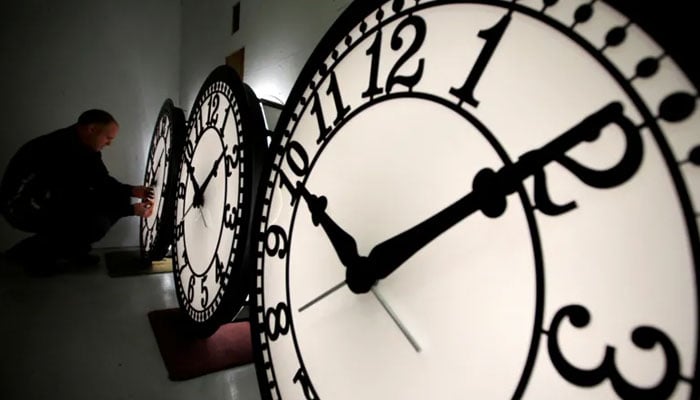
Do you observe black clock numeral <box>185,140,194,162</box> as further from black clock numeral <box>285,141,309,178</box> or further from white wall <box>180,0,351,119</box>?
black clock numeral <box>285,141,309,178</box>

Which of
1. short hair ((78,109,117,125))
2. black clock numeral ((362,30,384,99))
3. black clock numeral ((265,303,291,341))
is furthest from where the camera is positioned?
short hair ((78,109,117,125))

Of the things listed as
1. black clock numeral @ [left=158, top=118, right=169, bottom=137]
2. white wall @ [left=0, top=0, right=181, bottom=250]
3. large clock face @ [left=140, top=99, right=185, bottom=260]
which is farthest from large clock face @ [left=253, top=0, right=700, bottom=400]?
white wall @ [left=0, top=0, right=181, bottom=250]

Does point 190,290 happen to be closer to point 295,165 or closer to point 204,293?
point 204,293

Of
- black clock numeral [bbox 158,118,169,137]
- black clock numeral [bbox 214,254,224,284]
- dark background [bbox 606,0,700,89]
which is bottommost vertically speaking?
black clock numeral [bbox 214,254,224,284]

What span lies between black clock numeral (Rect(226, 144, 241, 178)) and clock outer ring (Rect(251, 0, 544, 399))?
6.3 inches

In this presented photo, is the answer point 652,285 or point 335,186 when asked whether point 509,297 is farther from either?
point 335,186

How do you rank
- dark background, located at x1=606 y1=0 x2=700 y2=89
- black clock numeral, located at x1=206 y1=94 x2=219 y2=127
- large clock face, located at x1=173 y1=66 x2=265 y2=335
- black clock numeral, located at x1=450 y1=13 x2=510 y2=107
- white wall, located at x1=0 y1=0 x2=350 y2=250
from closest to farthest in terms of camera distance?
1. dark background, located at x1=606 y1=0 x2=700 y2=89
2. black clock numeral, located at x1=450 y1=13 x2=510 y2=107
3. large clock face, located at x1=173 y1=66 x2=265 y2=335
4. black clock numeral, located at x1=206 y1=94 x2=219 y2=127
5. white wall, located at x1=0 y1=0 x2=350 y2=250

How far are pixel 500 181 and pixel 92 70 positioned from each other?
285 cm

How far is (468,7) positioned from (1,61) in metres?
2.91

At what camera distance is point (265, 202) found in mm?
614

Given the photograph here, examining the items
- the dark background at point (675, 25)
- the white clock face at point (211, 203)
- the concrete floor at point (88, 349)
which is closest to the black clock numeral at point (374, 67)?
the dark background at point (675, 25)

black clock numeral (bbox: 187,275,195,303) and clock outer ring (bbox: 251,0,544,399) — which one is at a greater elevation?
clock outer ring (bbox: 251,0,544,399)

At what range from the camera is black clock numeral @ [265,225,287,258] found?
55 cm

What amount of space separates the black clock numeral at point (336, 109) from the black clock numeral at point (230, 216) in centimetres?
33
